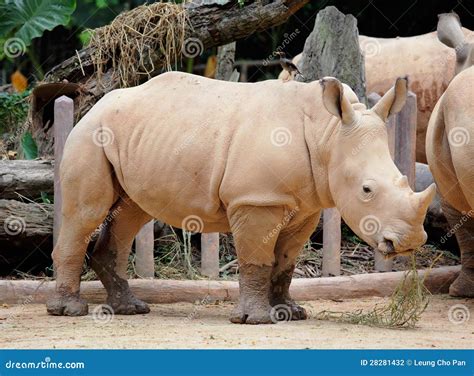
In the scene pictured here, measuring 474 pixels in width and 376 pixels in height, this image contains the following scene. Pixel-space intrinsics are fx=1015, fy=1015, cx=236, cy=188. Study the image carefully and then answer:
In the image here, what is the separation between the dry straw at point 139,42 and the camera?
936cm

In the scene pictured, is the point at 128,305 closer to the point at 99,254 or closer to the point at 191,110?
the point at 99,254

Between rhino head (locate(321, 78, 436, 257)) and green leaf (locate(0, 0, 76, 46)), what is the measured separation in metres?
6.14

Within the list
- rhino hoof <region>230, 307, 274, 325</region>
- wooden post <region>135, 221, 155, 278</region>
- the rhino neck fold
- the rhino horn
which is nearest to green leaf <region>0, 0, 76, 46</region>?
wooden post <region>135, 221, 155, 278</region>

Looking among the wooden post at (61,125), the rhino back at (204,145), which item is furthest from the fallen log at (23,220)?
the rhino back at (204,145)

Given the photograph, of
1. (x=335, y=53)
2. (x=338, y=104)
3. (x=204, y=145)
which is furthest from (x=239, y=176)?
(x=335, y=53)

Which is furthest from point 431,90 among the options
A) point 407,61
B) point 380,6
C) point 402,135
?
point 380,6

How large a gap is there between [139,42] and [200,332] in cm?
391

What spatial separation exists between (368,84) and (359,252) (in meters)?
2.13

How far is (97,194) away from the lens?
714cm

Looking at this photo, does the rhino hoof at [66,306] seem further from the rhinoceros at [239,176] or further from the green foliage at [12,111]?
the green foliage at [12,111]

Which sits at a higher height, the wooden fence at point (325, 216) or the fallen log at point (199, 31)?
the fallen log at point (199, 31)

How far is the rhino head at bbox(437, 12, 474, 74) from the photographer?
8.30 m

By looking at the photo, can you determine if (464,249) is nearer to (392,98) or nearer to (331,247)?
(331,247)

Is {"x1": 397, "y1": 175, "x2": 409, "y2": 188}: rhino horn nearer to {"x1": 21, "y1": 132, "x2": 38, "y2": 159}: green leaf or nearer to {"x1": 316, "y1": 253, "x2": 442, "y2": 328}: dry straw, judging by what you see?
{"x1": 316, "y1": 253, "x2": 442, "y2": 328}: dry straw
